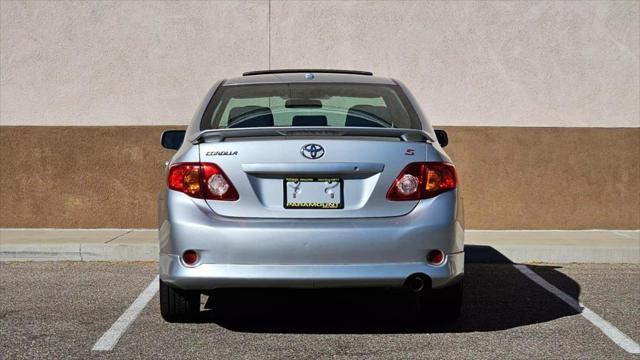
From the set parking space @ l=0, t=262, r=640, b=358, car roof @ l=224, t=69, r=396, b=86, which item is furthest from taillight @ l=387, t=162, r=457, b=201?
car roof @ l=224, t=69, r=396, b=86

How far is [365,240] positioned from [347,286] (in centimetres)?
28

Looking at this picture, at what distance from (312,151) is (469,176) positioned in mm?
6284

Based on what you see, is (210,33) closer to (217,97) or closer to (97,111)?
(97,111)

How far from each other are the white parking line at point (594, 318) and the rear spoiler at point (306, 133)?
5.38ft

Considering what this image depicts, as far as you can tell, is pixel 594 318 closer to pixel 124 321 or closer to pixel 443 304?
pixel 443 304

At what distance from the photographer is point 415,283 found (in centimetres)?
614

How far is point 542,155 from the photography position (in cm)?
1209

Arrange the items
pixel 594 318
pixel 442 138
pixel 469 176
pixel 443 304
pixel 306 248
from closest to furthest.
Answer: pixel 306 248 < pixel 443 304 < pixel 594 318 < pixel 442 138 < pixel 469 176

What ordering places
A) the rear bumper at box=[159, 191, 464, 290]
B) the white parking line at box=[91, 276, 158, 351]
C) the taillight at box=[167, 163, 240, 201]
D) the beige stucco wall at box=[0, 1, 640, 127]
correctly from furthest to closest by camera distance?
the beige stucco wall at box=[0, 1, 640, 127] → the white parking line at box=[91, 276, 158, 351] → the taillight at box=[167, 163, 240, 201] → the rear bumper at box=[159, 191, 464, 290]

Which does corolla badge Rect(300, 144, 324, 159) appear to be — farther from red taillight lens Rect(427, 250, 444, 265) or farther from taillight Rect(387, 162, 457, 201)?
red taillight lens Rect(427, 250, 444, 265)

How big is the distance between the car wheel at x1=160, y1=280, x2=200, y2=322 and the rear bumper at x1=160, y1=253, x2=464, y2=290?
2.10ft

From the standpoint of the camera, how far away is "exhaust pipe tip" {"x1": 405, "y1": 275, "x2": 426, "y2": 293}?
609cm

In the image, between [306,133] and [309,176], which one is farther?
[306,133]

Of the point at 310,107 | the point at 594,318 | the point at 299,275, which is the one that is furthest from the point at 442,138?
the point at 299,275
